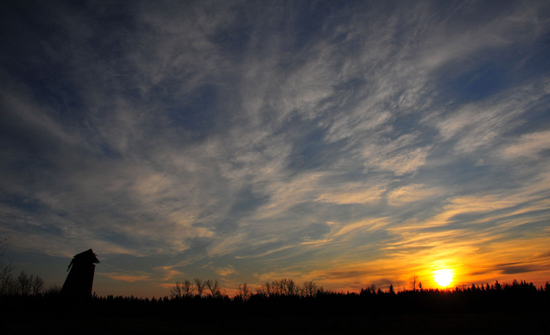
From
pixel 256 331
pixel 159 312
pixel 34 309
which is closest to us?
pixel 34 309

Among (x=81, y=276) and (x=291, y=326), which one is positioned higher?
(x=81, y=276)

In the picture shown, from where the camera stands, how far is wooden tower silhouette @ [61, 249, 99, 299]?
32.3 meters

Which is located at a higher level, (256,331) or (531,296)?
(531,296)

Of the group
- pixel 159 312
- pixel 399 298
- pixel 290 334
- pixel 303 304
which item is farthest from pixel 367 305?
pixel 159 312

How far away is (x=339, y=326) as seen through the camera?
147 feet

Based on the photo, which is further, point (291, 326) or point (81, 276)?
point (291, 326)

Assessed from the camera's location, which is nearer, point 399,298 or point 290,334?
point 290,334

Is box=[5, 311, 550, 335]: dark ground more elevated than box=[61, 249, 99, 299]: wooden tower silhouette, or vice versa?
box=[61, 249, 99, 299]: wooden tower silhouette

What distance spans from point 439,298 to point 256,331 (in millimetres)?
40309

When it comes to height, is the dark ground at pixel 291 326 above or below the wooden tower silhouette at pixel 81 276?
below

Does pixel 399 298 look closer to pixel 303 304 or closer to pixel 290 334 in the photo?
pixel 303 304

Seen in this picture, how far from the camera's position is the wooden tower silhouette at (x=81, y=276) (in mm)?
32344

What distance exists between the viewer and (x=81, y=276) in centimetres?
3316

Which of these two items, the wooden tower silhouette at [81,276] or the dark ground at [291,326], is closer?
the dark ground at [291,326]
